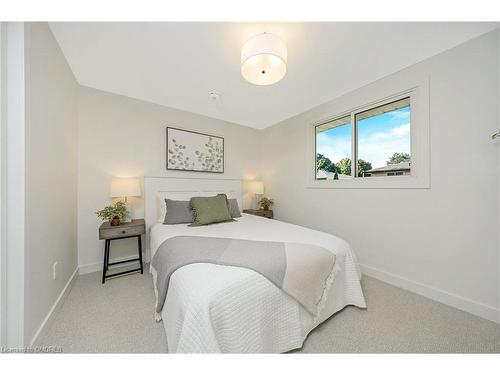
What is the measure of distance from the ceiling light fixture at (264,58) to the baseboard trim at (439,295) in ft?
7.72

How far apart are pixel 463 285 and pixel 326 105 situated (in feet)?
7.88

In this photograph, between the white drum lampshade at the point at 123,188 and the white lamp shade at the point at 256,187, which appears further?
the white lamp shade at the point at 256,187

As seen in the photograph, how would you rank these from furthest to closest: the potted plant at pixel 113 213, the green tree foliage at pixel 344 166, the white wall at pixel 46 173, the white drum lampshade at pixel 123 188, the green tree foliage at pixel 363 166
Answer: the green tree foliage at pixel 344 166
the green tree foliage at pixel 363 166
the white drum lampshade at pixel 123 188
the potted plant at pixel 113 213
the white wall at pixel 46 173

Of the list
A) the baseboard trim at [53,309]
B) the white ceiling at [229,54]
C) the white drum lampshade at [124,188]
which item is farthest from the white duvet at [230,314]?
the white ceiling at [229,54]

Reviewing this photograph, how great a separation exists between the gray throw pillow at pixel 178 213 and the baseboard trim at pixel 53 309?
1023 millimetres

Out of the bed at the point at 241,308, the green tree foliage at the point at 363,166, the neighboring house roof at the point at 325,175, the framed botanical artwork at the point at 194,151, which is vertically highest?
the framed botanical artwork at the point at 194,151

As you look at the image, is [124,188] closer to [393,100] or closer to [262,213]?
[262,213]

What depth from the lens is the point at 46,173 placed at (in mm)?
1356

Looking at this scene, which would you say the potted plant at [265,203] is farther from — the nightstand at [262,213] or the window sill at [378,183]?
the window sill at [378,183]

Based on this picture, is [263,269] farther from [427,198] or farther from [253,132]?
[253,132]

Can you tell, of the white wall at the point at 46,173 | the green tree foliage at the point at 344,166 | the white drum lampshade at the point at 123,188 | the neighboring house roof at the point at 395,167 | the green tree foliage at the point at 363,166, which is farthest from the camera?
the green tree foliage at the point at 344,166

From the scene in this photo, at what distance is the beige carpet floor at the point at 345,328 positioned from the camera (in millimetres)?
1213

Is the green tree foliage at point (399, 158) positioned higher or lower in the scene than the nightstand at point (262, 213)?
higher
